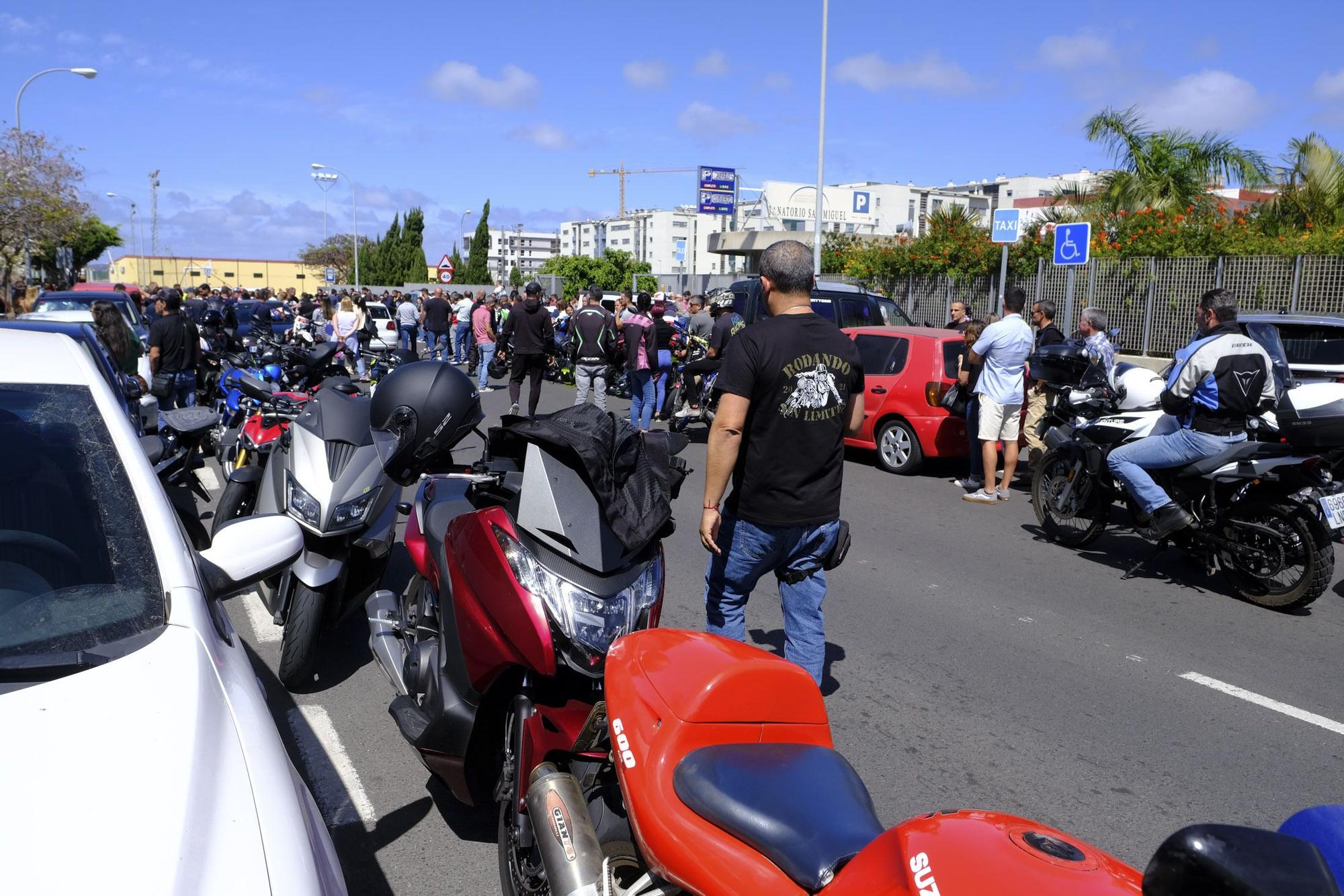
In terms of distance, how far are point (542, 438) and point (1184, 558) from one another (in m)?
6.08

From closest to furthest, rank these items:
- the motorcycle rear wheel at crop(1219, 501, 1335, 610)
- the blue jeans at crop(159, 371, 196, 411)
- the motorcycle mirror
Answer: the motorcycle mirror < the motorcycle rear wheel at crop(1219, 501, 1335, 610) < the blue jeans at crop(159, 371, 196, 411)

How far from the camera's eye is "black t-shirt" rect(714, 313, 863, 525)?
12.8 ft

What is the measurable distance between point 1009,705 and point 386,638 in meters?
2.86

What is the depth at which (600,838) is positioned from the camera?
257 cm

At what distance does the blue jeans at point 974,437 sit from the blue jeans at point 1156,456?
8.68 ft

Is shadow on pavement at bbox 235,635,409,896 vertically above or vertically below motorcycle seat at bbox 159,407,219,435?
below

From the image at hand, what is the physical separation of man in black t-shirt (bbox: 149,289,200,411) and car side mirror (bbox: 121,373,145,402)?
2358 millimetres

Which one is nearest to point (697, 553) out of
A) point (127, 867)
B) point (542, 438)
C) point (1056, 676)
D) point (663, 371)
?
point (1056, 676)

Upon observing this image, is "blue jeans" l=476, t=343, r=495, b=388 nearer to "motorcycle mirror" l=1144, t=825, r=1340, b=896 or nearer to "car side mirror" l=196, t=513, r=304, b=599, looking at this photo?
"car side mirror" l=196, t=513, r=304, b=599

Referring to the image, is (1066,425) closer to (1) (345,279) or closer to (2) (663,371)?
(2) (663,371)

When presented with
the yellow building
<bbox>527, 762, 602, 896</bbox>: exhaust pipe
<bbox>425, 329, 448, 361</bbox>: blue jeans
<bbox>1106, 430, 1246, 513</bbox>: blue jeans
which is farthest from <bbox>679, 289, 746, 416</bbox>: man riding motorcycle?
the yellow building

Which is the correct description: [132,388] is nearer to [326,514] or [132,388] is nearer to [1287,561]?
[326,514]

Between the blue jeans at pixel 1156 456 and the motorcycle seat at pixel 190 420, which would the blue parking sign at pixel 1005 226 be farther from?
the motorcycle seat at pixel 190 420

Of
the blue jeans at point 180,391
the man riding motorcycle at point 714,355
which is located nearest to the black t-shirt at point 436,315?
the man riding motorcycle at point 714,355
